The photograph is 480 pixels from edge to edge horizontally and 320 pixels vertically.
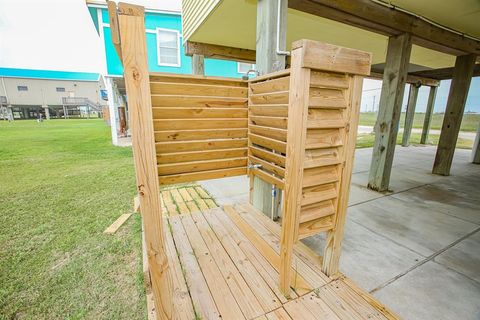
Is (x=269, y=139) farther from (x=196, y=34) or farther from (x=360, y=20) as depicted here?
(x=196, y=34)

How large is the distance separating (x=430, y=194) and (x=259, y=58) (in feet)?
12.5

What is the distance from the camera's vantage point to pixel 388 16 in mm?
2963

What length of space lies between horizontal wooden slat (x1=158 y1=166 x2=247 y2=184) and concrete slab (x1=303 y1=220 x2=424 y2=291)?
43.9 inches

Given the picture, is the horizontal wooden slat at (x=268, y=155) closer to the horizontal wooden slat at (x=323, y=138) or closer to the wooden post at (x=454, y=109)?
the horizontal wooden slat at (x=323, y=138)

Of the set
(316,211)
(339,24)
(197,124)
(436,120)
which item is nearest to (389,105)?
(339,24)

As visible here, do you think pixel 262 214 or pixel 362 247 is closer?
pixel 362 247

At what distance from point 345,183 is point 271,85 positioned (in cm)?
105

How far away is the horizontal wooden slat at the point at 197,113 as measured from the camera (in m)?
1.98

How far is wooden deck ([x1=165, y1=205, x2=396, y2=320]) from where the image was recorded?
57.6 inches

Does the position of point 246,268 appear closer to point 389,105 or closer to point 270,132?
Result: point 270,132

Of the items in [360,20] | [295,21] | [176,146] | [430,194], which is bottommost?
[430,194]

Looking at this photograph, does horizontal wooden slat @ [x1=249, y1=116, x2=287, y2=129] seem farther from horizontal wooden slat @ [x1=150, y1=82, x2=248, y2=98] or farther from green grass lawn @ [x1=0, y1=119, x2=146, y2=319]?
green grass lawn @ [x1=0, y1=119, x2=146, y2=319]

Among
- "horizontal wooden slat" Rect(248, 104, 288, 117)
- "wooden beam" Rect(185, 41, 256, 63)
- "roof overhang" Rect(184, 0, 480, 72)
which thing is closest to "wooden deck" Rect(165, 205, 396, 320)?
"horizontal wooden slat" Rect(248, 104, 288, 117)

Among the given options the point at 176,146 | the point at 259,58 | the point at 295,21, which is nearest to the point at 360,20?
the point at 295,21
